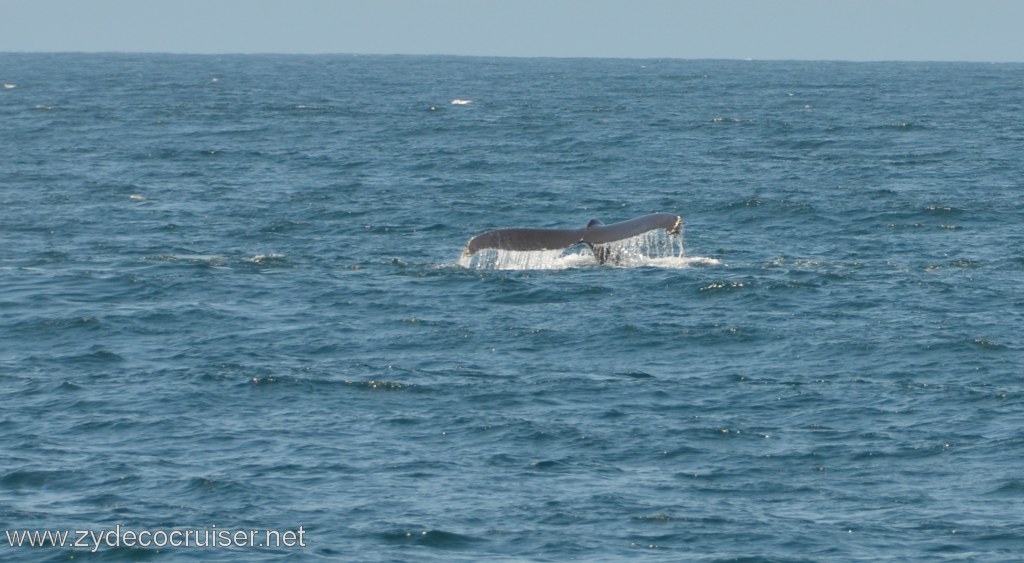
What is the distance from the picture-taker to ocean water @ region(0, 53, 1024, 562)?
1919 cm

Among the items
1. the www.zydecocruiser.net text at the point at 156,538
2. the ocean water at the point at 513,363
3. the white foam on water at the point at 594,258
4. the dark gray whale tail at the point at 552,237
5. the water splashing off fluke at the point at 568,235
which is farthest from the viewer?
the white foam on water at the point at 594,258

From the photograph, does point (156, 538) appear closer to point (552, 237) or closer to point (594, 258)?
point (552, 237)

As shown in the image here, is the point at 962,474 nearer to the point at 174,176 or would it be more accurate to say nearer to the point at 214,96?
the point at 174,176

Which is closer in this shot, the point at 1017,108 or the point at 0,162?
the point at 0,162

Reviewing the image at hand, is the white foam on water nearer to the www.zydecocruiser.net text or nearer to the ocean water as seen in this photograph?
the ocean water

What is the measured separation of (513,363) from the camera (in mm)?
26438

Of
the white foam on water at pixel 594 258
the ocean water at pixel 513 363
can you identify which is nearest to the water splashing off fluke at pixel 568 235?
the ocean water at pixel 513 363

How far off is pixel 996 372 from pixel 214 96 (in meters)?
80.4

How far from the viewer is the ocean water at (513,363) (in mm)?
19188

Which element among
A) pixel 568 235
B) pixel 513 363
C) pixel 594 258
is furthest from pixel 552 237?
pixel 594 258

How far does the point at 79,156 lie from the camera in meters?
58.9

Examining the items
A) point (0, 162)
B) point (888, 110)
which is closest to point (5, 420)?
point (0, 162)

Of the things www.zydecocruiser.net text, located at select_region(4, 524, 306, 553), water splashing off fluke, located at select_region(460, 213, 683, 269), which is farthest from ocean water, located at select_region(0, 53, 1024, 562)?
water splashing off fluke, located at select_region(460, 213, 683, 269)

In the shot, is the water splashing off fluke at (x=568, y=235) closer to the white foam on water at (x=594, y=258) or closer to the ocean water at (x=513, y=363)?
the ocean water at (x=513, y=363)
